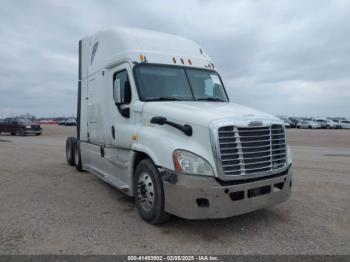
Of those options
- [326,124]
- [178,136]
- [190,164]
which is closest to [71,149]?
[178,136]

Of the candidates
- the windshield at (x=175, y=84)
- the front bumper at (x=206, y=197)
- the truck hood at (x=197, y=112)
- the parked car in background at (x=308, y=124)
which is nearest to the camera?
the front bumper at (x=206, y=197)

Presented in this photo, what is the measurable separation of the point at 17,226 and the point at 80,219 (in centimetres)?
93

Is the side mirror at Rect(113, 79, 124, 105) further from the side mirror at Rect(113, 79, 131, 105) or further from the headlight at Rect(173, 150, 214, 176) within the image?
the headlight at Rect(173, 150, 214, 176)

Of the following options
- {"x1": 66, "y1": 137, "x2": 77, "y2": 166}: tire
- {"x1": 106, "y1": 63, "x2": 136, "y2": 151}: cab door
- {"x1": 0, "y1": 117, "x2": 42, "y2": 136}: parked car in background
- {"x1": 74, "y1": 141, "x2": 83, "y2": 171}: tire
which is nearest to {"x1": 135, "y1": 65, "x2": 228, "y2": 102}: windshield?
{"x1": 106, "y1": 63, "x2": 136, "y2": 151}: cab door

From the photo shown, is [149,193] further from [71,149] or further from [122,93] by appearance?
[71,149]

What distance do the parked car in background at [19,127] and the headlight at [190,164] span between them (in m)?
27.2

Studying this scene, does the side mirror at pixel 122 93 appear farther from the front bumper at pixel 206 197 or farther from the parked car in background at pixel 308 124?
the parked car in background at pixel 308 124

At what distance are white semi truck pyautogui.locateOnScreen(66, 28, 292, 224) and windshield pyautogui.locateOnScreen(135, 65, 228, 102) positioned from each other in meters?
0.02

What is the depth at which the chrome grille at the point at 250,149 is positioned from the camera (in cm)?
431

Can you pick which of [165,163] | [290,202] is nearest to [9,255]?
[165,163]

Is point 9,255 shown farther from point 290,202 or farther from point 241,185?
point 290,202

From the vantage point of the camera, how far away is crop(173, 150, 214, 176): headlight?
4234 millimetres

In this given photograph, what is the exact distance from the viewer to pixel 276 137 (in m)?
4.92

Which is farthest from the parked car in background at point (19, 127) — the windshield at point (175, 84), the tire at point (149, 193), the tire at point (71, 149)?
the tire at point (149, 193)
